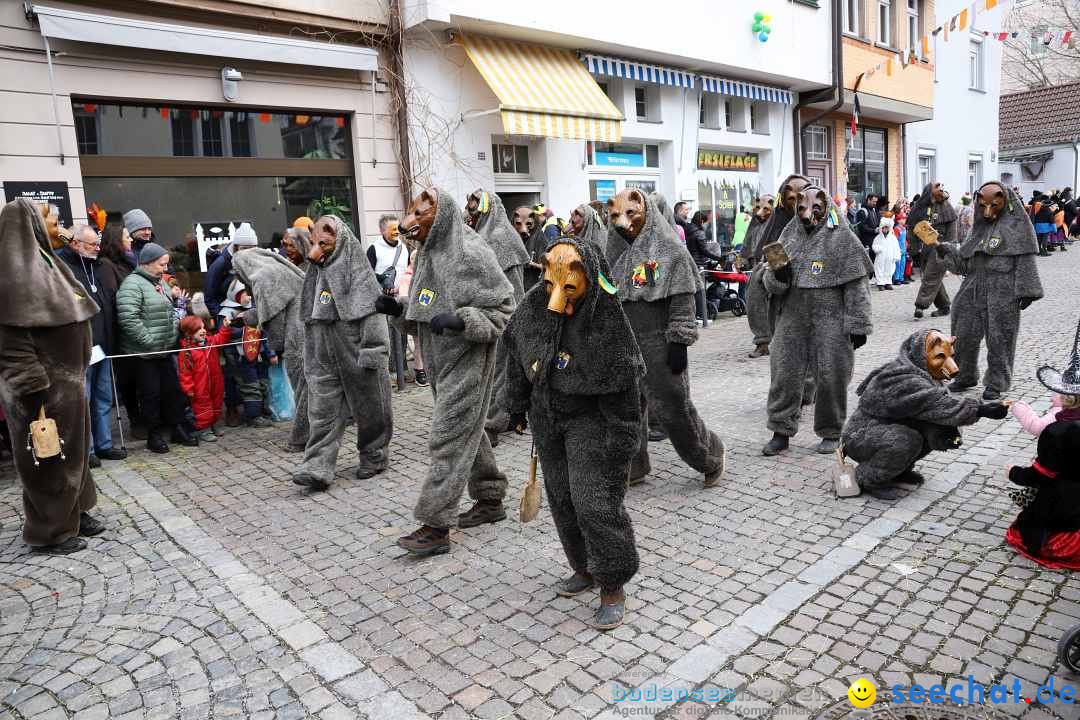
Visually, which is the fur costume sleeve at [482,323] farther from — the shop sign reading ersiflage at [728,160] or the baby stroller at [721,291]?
the shop sign reading ersiflage at [728,160]

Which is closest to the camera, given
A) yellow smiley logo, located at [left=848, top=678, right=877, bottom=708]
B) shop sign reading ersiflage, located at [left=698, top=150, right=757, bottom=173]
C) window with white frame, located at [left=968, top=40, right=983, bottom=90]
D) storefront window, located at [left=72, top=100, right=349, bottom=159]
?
yellow smiley logo, located at [left=848, top=678, right=877, bottom=708]

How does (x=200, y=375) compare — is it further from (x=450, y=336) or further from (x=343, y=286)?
(x=450, y=336)

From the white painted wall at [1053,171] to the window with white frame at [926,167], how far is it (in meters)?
11.2

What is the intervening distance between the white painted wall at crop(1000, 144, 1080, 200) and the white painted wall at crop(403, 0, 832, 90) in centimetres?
2083

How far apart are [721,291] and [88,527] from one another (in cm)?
1142

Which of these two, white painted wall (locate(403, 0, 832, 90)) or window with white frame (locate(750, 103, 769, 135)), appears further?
window with white frame (locate(750, 103, 769, 135))

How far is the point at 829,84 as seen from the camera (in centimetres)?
1853

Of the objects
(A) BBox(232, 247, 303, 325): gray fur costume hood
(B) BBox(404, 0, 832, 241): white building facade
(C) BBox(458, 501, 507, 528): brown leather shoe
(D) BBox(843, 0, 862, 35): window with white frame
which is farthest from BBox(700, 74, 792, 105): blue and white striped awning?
(C) BBox(458, 501, 507, 528): brown leather shoe

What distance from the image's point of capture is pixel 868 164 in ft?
72.9

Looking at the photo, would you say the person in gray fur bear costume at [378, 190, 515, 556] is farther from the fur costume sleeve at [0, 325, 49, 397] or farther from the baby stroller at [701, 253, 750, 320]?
the baby stroller at [701, 253, 750, 320]

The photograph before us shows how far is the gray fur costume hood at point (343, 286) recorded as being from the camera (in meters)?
5.87

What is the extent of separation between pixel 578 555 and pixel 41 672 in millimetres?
2542

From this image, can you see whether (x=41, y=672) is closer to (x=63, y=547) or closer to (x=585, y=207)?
(x=63, y=547)

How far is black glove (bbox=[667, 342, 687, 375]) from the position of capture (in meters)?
5.23
